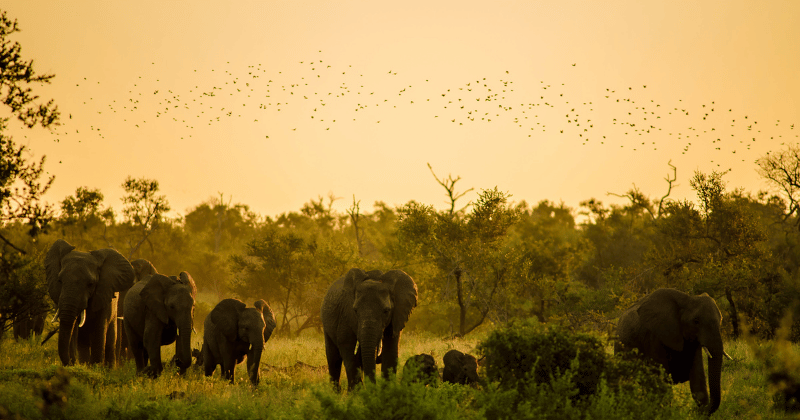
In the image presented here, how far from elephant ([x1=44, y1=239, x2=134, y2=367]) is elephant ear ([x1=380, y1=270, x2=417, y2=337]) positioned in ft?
25.7

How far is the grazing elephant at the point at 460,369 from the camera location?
1460 cm

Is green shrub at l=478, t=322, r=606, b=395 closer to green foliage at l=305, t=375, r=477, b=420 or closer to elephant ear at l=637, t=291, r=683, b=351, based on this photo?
green foliage at l=305, t=375, r=477, b=420

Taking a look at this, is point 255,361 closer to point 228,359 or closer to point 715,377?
point 228,359

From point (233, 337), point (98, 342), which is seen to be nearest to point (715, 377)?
point (233, 337)

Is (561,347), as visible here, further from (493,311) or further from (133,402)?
(493,311)

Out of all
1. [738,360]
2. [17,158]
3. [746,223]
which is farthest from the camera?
[746,223]

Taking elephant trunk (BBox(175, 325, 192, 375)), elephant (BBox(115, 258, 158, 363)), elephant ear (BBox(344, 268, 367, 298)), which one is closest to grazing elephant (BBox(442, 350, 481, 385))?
→ elephant ear (BBox(344, 268, 367, 298))

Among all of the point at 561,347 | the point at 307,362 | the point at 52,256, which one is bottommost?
the point at 307,362

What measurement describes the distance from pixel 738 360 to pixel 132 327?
16.1 m

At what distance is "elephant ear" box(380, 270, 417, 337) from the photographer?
13.6 m

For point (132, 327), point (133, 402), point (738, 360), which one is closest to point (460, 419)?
point (133, 402)

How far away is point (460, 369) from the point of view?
14719 millimetres

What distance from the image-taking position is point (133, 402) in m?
11.7

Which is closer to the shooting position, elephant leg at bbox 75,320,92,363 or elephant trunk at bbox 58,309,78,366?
elephant trunk at bbox 58,309,78,366
